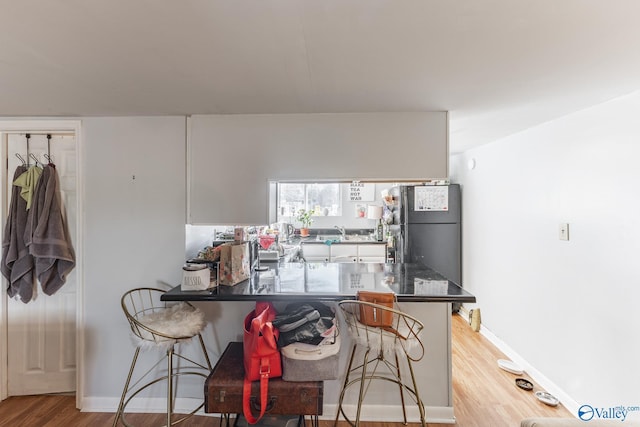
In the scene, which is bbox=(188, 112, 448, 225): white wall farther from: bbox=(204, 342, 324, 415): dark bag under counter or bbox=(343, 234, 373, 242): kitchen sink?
bbox=(343, 234, 373, 242): kitchen sink

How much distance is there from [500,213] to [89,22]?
336cm

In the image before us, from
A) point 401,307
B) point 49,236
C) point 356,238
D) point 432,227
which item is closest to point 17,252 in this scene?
point 49,236

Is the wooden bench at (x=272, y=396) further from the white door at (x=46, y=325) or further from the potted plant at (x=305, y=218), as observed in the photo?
the potted plant at (x=305, y=218)

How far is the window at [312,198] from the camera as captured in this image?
4.88 m

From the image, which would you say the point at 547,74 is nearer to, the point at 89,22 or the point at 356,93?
the point at 356,93

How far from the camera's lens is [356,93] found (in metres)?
1.71

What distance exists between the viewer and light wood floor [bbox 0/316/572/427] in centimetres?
198

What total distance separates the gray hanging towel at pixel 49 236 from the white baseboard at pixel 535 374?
3730 millimetres

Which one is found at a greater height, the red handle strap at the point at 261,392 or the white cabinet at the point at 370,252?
the white cabinet at the point at 370,252

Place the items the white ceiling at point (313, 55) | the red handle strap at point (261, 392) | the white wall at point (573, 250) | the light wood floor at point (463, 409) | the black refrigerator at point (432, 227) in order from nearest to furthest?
the white ceiling at point (313, 55) → the red handle strap at point (261, 392) → the white wall at point (573, 250) → the light wood floor at point (463, 409) → the black refrigerator at point (432, 227)

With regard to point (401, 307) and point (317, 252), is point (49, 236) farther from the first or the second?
point (317, 252)

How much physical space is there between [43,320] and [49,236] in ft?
2.36

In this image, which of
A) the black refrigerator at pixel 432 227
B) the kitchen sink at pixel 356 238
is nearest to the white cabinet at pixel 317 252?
the kitchen sink at pixel 356 238

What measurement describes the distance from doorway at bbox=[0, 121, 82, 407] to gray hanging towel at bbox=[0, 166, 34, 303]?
0.11 meters
